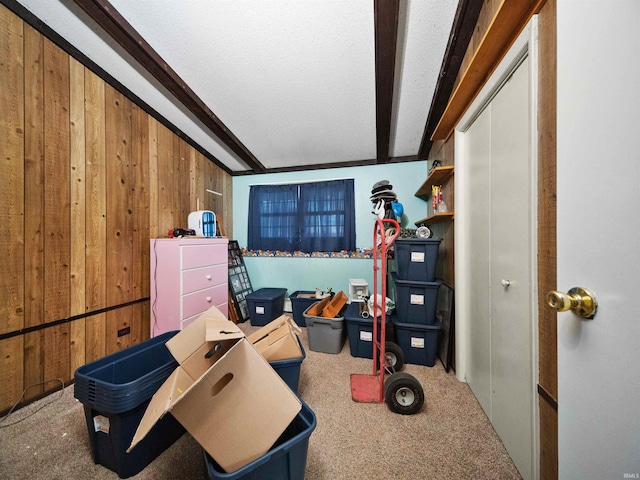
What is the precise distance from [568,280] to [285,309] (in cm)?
313

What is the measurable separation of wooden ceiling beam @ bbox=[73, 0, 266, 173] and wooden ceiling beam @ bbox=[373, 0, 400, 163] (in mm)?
1527

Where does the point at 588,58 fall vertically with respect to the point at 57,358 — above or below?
above

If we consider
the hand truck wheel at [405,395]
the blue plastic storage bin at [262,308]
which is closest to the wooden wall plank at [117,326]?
the blue plastic storage bin at [262,308]

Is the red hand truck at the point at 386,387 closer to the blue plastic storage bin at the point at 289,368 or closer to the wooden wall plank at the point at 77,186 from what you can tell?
the blue plastic storage bin at the point at 289,368

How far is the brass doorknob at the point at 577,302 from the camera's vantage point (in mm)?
476

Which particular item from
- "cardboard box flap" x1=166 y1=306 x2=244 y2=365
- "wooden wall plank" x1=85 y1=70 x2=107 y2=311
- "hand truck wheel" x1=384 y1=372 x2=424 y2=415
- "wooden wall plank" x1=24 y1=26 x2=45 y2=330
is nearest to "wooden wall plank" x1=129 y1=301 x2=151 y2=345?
"wooden wall plank" x1=85 y1=70 x2=107 y2=311

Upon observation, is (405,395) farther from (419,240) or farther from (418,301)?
(419,240)

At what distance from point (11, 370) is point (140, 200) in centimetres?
143

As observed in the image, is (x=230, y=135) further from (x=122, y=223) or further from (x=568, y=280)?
(x=568, y=280)

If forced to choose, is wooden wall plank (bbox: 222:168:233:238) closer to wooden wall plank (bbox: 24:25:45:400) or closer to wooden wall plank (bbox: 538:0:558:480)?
wooden wall plank (bbox: 24:25:45:400)

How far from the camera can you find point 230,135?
249cm

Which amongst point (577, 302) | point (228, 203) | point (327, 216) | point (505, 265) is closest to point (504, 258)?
point (505, 265)

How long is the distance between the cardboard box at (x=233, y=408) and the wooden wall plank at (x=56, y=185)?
4.46 feet

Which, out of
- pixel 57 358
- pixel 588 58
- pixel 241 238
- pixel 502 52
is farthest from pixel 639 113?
pixel 241 238
